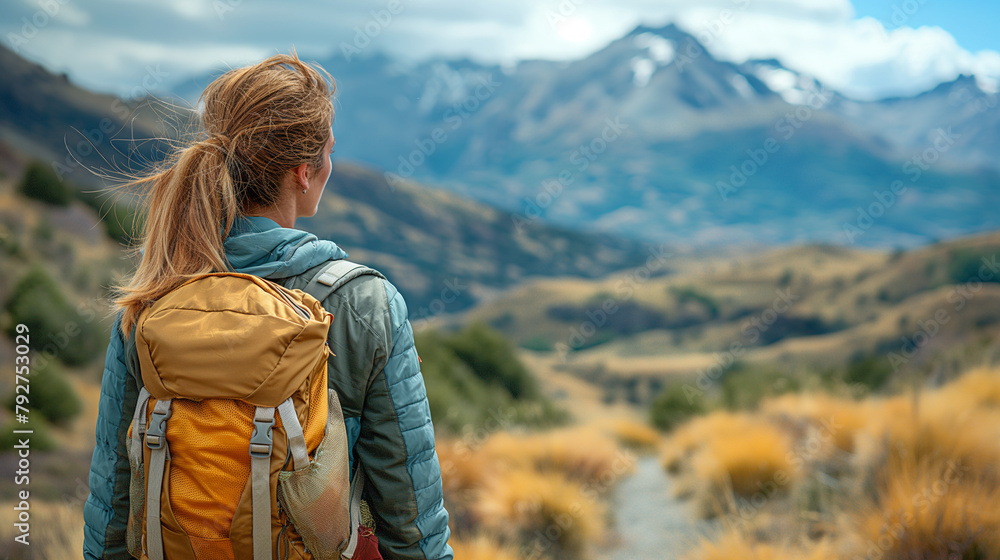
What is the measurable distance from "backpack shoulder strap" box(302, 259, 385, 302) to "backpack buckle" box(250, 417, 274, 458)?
0.32m

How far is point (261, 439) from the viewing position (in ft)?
4.25

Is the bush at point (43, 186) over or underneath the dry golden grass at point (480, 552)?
over

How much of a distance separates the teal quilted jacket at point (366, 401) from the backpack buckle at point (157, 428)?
0.26 m

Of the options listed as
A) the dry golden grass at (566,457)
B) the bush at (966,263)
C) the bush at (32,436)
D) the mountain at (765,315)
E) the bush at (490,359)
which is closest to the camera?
the dry golden grass at (566,457)

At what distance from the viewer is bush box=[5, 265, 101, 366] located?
11.9 m

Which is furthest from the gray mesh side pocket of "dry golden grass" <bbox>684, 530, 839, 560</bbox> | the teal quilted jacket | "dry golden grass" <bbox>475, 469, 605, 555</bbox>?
"dry golden grass" <bbox>475, 469, 605, 555</bbox>

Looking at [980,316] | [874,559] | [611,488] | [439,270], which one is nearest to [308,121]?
[874,559]

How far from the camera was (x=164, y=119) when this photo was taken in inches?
76.0

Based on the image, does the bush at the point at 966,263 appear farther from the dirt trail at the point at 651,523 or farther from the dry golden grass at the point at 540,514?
the dry golden grass at the point at 540,514

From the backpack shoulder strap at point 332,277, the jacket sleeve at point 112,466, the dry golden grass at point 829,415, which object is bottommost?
the dry golden grass at point 829,415

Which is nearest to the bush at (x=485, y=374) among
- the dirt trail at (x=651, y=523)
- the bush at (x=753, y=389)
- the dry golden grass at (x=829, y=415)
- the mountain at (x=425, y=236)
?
the bush at (x=753, y=389)

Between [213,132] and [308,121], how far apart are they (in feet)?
0.91

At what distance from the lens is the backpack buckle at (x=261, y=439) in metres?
1.29

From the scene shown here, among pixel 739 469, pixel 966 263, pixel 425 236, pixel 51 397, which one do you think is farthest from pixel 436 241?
pixel 739 469
